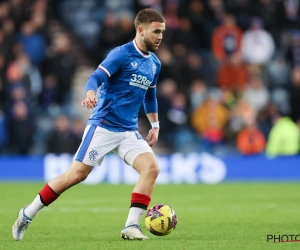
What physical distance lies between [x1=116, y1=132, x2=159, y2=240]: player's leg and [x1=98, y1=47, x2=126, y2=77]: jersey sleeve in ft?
2.61

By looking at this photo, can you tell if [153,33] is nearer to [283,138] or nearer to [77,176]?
[77,176]

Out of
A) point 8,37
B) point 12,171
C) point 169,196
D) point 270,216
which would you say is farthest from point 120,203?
point 8,37

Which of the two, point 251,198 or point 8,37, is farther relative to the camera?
point 8,37

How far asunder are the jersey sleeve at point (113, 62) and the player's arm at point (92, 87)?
0.20 feet

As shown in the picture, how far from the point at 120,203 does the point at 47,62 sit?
780 centimetres

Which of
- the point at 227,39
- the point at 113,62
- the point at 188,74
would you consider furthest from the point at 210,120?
the point at 113,62

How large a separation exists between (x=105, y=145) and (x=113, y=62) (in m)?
0.90

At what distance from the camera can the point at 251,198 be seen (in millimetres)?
14773

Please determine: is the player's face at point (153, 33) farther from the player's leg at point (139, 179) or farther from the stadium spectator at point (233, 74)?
the stadium spectator at point (233, 74)

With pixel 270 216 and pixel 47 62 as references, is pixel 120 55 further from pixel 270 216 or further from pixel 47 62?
pixel 47 62

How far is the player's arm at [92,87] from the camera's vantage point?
7.71 m

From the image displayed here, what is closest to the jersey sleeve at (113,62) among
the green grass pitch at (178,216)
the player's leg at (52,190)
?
the player's leg at (52,190)

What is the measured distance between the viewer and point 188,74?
69.4ft

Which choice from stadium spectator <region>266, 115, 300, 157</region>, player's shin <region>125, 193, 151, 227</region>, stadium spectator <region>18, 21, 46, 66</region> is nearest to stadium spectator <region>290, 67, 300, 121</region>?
stadium spectator <region>266, 115, 300, 157</region>
